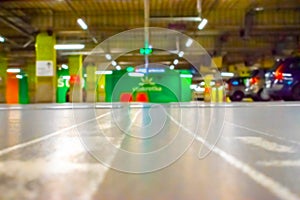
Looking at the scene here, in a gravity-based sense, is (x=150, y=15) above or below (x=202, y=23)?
above

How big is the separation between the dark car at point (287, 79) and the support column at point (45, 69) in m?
7.83

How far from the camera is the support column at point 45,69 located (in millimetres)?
13047

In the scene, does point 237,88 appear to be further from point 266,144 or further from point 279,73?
point 266,144

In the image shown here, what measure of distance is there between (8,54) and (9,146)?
1964 cm

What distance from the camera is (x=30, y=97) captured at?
80.6 ft

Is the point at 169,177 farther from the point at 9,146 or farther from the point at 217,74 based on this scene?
the point at 217,74

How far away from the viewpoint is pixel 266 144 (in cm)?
161

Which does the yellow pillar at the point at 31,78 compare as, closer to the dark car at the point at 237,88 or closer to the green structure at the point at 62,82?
the green structure at the point at 62,82

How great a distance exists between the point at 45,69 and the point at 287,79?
27.9 feet

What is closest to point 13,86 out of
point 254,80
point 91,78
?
point 254,80

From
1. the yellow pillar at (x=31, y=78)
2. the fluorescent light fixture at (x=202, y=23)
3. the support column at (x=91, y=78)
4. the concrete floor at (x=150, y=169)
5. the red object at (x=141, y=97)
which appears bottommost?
the concrete floor at (x=150, y=169)

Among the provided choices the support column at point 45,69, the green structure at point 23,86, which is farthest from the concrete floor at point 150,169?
the green structure at point 23,86

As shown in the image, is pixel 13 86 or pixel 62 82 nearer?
pixel 62 82

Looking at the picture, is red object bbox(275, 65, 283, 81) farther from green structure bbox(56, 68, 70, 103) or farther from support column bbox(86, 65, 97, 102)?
green structure bbox(56, 68, 70, 103)
